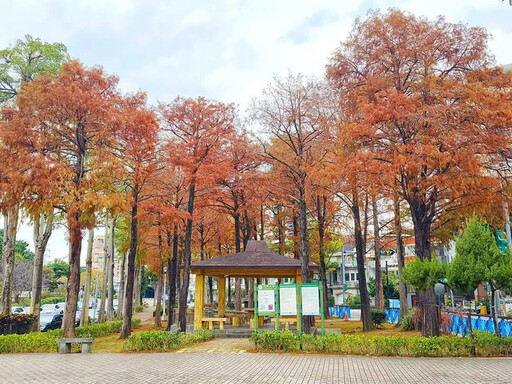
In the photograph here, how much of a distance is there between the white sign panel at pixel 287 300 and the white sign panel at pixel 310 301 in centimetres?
32

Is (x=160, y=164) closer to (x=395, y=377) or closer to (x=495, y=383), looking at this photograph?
(x=395, y=377)

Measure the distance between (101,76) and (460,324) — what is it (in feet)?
53.3

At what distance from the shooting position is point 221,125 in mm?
19688

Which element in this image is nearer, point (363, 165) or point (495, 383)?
point (495, 383)

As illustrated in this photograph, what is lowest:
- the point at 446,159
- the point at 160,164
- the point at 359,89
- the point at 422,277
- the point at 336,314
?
the point at 336,314

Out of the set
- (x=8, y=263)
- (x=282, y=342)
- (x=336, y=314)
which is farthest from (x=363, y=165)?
(x=336, y=314)

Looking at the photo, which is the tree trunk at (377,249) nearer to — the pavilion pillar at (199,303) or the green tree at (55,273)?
the pavilion pillar at (199,303)

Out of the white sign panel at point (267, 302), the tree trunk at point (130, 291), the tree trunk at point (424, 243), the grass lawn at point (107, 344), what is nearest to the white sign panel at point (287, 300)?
the white sign panel at point (267, 302)

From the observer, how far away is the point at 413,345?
1145 centimetres

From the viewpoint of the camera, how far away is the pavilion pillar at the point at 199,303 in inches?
701

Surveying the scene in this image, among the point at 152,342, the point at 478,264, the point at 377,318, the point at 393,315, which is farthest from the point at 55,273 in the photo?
the point at 478,264

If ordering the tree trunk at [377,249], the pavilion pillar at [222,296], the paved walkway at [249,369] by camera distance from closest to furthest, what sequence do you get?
the paved walkway at [249,369]
the pavilion pillar at [222,296]
the tree trunk at [377,249]

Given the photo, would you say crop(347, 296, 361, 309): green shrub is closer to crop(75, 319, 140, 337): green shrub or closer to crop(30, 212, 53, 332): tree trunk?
crop(75, 319, 140, 337): green shrub

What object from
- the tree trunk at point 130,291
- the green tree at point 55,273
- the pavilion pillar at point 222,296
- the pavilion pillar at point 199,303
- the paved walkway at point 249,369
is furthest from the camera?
the green tree at point 55,273
